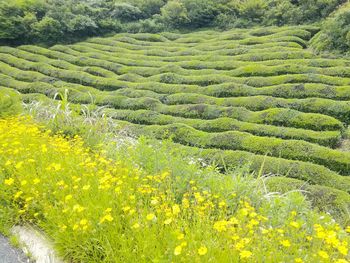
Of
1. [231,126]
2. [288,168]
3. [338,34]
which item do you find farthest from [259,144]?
[338,34]

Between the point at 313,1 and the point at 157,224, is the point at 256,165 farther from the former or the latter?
the point at 313,1

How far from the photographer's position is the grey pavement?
4566mm

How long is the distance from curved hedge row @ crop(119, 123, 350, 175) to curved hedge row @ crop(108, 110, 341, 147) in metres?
0.63

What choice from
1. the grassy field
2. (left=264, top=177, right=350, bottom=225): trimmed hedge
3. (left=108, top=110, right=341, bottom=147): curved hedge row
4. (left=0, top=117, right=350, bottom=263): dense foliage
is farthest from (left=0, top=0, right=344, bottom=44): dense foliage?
(left=0, top=117, right=350, bottom=263): dense foliage

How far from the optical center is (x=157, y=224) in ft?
12.8

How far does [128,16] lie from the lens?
30844 mm

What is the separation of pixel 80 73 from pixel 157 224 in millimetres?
18529

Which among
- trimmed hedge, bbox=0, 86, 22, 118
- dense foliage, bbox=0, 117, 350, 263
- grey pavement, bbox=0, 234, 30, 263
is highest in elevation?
dense foliage, bbox=0, 117, 350, 263

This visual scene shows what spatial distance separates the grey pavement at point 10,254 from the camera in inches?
180

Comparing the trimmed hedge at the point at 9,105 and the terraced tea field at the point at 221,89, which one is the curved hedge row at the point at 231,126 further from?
the trimmed hedge at the point at 9,105

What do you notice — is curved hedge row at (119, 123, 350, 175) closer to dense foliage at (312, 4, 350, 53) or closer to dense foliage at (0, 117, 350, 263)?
dense foliage at (0, 117, 350, 263)

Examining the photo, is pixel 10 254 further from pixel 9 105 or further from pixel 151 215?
pixel 9 105

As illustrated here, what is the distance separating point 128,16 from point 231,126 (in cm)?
2064

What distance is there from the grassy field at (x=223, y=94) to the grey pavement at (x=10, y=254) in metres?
0.66
